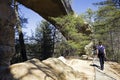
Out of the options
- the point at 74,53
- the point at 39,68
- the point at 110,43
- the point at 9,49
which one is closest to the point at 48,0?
the point at 74,53

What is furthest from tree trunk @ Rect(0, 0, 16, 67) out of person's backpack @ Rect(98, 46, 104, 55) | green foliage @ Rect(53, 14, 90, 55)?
green foliage @ Rect(53, 14, 90, 55)

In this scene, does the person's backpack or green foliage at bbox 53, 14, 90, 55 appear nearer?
the person's backpack

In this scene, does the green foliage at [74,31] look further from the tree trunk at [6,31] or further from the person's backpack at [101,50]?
the tree trunk at [6,31]

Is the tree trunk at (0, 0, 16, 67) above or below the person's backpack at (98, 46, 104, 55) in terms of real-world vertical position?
above

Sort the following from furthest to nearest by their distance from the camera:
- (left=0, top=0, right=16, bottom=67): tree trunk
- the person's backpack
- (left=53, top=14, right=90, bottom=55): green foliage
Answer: (left=53, top=14, right=90, bottom=55): green foliage < the person's backpack < (left=0, top=0, right=16, bottom=67): tree trunk

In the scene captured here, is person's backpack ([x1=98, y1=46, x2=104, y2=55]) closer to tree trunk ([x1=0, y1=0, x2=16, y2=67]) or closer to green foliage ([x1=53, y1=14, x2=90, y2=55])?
tree trunk ([x1=0, y1=0, x2=16, y2=67])

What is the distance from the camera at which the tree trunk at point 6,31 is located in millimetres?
10875

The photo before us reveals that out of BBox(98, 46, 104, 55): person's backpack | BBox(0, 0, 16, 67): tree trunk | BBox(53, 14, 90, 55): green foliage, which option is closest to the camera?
BBox(0, 0, 16, 67): tree trunk

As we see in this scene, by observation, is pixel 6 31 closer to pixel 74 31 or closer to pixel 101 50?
pixel 101 50

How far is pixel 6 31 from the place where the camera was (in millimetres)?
11266

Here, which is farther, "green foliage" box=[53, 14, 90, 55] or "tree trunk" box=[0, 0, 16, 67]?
"green foliage" box=[53, 14, 90, 55]

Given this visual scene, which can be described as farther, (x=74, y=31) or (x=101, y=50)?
(x=74, y=31)

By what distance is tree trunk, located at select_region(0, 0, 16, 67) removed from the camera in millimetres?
10875

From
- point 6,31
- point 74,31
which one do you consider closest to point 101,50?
point 6,31
